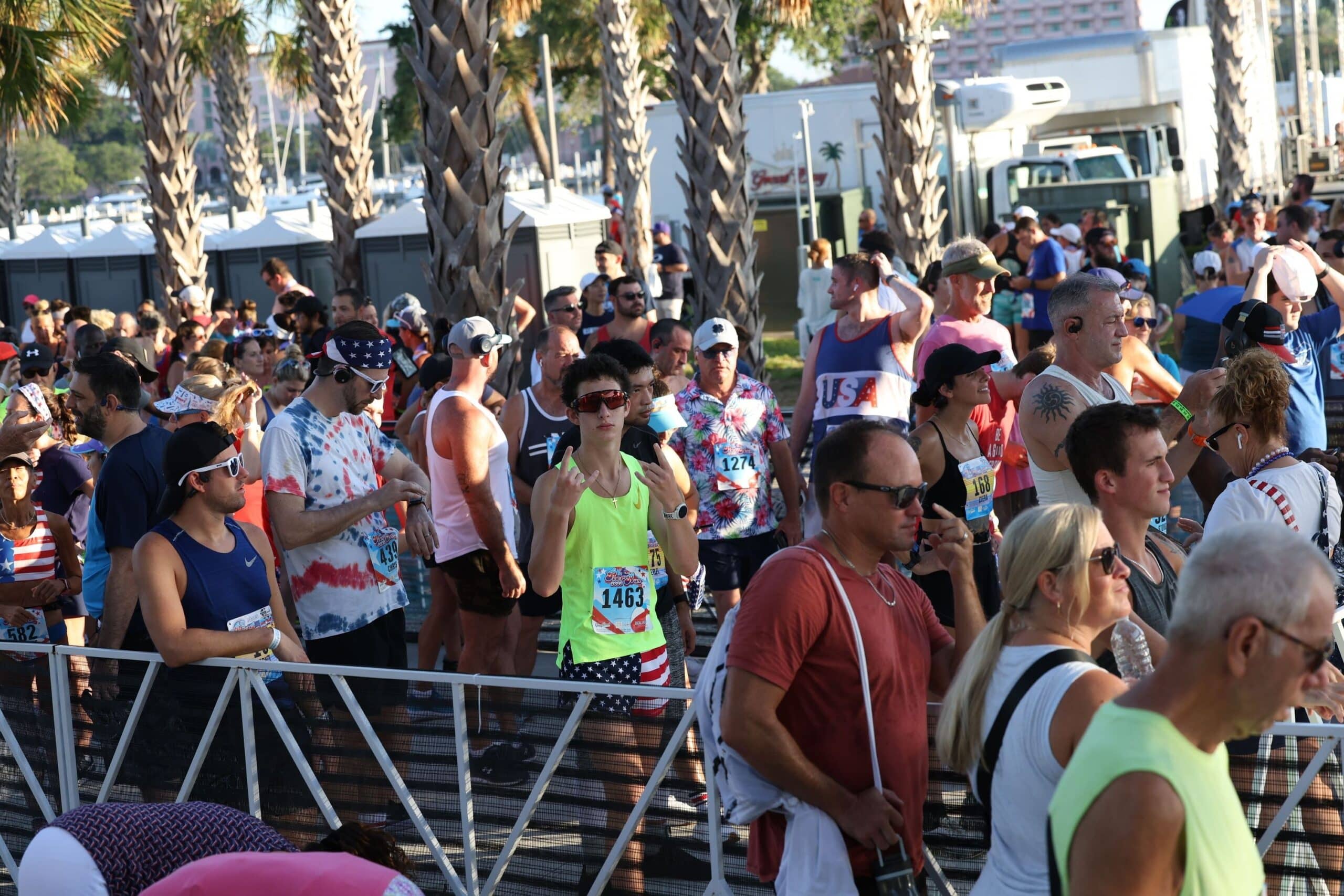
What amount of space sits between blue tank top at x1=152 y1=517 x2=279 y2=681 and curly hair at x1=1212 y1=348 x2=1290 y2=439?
3.21m

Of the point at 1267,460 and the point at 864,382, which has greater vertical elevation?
the point at 864,382

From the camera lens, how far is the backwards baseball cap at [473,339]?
6.25 meters

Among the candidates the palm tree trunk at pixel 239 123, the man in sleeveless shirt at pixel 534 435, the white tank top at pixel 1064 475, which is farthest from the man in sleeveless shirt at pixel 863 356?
the palm tree trunk at pixel 239 123

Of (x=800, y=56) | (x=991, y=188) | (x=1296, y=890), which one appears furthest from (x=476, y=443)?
(x=800, y=56)

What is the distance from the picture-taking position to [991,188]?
66.0ft

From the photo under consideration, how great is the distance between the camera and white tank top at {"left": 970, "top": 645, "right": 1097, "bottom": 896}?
2725 millimetres

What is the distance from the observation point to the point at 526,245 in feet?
54.0

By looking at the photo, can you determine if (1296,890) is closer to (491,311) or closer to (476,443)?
(476,443)

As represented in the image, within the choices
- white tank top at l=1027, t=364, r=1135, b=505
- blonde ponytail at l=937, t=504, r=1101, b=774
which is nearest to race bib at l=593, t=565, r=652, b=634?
white tank top at l=1027, t=364, r=1135, b=505

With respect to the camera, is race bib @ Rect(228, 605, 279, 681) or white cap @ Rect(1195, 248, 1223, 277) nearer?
race bib @ Rect(228, 605, 279, 681)

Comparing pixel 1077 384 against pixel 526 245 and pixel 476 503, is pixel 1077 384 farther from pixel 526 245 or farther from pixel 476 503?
pixel 526 245

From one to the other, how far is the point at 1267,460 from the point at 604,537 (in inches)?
85.1

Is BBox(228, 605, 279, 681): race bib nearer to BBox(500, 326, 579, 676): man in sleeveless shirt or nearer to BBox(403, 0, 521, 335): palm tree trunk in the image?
BBox(500, 326, 579, 676): man in sleeveless shirt

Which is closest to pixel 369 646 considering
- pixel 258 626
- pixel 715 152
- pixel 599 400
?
pixel 258 626
